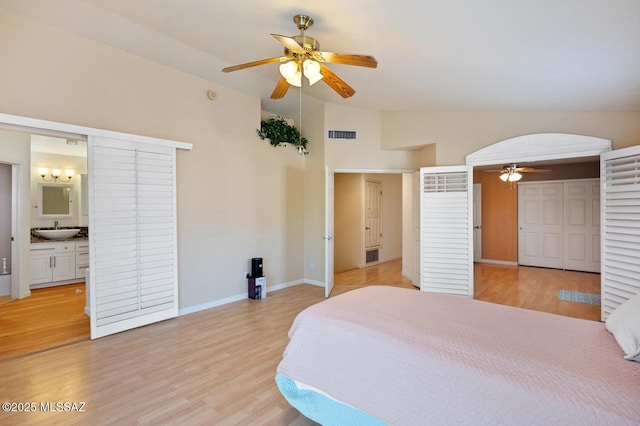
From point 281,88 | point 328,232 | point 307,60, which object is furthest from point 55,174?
point 307,60

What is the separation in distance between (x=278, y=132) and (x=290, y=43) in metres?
2.91

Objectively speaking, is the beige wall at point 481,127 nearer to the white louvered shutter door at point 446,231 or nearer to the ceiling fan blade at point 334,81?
the white louvered shutter door at point 446,231

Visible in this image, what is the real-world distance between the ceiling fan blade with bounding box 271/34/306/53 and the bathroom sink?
5763mm

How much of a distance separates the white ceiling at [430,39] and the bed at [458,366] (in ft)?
6.66

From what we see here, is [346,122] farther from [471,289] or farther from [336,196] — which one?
[471,289]

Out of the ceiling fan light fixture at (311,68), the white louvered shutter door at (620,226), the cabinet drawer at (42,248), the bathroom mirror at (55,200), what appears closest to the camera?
the ceiling fan light fixture at (311,68)

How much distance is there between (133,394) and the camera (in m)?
2.28

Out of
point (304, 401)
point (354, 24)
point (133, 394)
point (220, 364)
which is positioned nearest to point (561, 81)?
point (354, 24)

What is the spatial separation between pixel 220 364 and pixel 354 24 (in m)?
3.18

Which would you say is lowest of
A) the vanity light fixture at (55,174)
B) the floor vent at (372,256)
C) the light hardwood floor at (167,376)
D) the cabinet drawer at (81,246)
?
the light hardwood floor at (167,376)

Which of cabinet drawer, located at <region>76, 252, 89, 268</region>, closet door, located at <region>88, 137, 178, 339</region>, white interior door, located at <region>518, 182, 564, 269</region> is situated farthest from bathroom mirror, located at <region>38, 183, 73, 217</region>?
white interior door, located at <region>518, 182, 564, 269</region>

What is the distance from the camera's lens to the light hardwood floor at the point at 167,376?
204cm

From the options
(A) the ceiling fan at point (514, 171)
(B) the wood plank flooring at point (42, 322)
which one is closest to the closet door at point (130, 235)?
(B) the wood plank flooring at point (42, 322)

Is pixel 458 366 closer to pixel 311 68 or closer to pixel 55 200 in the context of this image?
pixel 311 68
